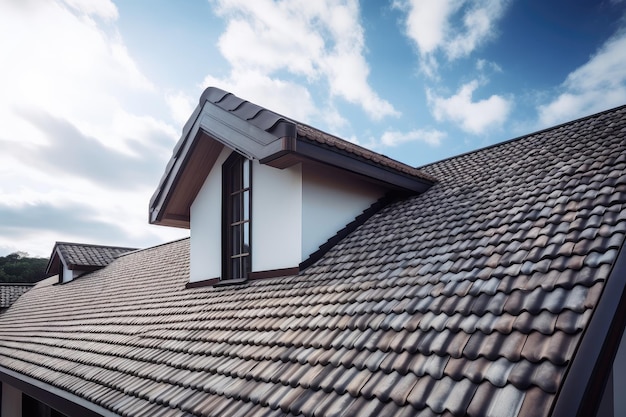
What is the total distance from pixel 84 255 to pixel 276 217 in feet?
46.0

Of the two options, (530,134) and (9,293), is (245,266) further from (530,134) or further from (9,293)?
(9,293)

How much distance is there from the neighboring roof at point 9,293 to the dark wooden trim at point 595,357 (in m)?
23.9

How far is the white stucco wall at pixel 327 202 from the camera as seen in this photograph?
5.52 meters

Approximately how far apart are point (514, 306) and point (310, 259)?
119 inches

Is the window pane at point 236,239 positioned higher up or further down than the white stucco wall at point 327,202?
further down

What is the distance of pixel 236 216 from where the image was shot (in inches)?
267

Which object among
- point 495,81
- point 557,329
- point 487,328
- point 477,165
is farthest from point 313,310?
point 495,81

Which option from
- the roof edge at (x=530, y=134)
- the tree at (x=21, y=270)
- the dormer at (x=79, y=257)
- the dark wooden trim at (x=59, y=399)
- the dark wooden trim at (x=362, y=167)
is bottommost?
Answer: the tree at (x=21, y=270)

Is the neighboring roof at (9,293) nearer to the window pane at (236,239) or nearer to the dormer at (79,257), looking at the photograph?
the dormer at (79,257)

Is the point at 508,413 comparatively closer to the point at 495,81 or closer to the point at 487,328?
the point at 487,328

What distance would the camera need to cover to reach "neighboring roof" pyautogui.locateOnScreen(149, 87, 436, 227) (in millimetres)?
5117

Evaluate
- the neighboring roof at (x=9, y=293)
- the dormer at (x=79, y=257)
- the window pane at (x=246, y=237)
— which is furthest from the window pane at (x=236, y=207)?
the neighboring roof at (x=9, y=293)

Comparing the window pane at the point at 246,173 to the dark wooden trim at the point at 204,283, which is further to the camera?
the dark wooden trim at the point at 204,283

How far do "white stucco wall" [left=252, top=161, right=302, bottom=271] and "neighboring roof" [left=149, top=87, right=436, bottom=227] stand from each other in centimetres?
38
